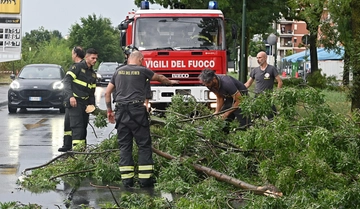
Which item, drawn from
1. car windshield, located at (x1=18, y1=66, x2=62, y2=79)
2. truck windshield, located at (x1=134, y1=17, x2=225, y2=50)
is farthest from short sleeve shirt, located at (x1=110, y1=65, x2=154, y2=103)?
car windshield, located at (x1=18, y1=66, x2=62, y2=79)

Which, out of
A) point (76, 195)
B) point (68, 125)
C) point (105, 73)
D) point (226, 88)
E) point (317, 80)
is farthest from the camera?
point (105, 73)

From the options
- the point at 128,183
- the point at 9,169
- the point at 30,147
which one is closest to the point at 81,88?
the point at 9,169

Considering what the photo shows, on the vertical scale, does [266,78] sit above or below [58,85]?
above

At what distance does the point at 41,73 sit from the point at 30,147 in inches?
451

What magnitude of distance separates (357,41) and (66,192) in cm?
1051

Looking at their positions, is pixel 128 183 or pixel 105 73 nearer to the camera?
pixel 128 183

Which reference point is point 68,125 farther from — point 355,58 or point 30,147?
point 355,58

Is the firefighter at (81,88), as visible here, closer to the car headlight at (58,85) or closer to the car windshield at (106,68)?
the car headlight at (58,85)

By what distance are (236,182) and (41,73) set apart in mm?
18436

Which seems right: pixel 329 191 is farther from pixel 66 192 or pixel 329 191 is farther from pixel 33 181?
pixel 33 181

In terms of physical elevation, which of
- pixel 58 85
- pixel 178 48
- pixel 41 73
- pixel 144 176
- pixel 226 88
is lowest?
pixel 144 176

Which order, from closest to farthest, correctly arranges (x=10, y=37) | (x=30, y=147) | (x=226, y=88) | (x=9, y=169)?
(x=226, y=88) → (x=9, y=169) → (x=30, y=147) → (x=10, y=37)

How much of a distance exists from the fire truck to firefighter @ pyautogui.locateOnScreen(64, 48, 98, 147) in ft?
17.5

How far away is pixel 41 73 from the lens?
88.4 feet
